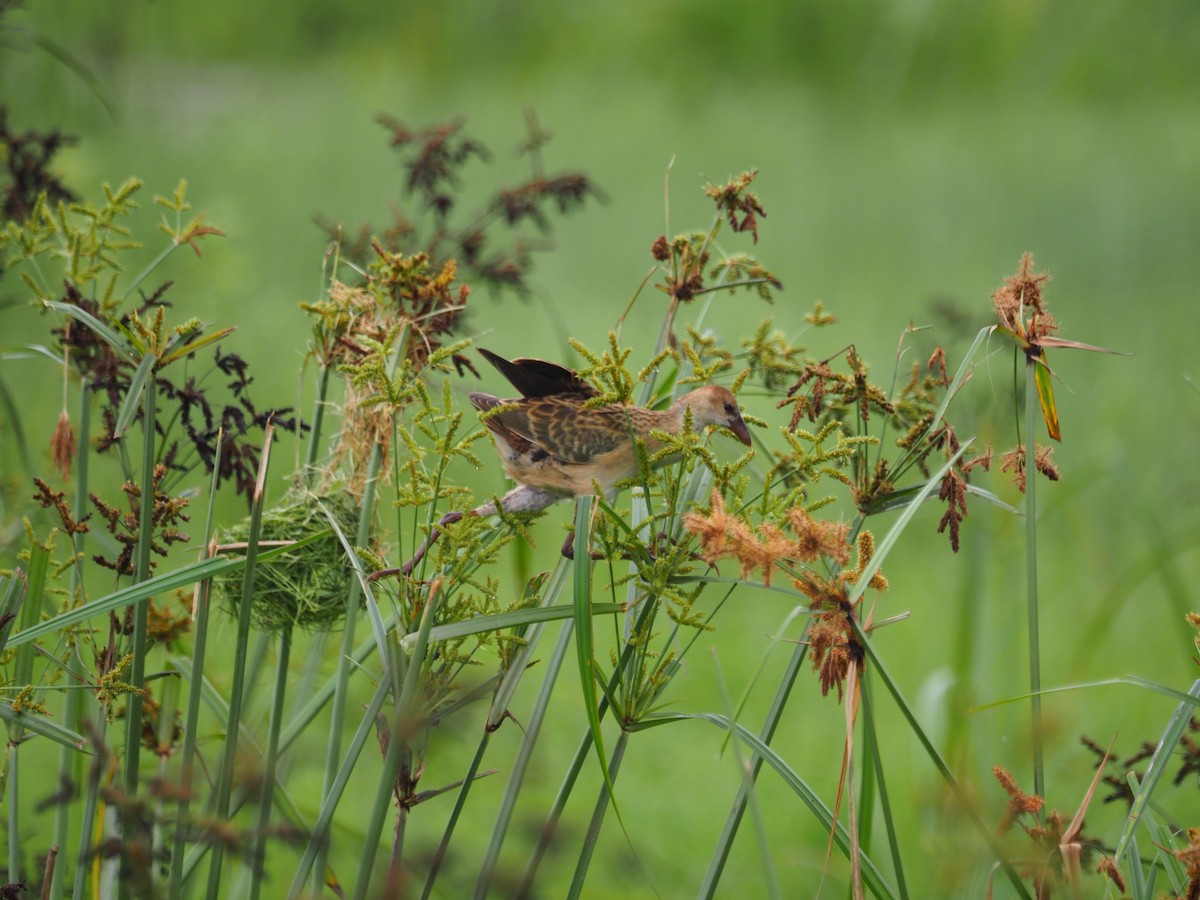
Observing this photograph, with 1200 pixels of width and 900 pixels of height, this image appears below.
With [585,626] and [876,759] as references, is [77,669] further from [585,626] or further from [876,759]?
[876,759]

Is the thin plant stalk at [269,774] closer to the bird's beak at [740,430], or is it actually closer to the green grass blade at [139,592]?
the green grass blade at [139,592]

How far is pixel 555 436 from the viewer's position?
3.28 feet

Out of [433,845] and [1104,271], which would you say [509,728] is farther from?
[1104,271]

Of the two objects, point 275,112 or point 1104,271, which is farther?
point 275,112

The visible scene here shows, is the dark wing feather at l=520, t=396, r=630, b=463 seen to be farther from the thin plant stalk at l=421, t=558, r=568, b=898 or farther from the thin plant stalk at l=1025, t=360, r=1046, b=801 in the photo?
the thin plant stalk at l=1025, t=360, r=1046, b=801

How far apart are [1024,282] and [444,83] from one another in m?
4.23

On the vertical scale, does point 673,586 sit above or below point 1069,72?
below

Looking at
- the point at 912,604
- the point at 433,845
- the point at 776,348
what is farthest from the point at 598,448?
the point at 912,604

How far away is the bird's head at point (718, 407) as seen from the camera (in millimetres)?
1071

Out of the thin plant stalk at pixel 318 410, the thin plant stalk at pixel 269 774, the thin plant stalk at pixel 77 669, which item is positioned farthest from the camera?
the thin plant stalk at pixel 318 410

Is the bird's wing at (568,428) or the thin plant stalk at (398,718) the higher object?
the bird's wing at (568,428)

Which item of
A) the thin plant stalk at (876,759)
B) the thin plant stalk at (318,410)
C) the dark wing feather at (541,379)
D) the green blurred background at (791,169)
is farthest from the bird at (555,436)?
the green blurred background at (791,169)

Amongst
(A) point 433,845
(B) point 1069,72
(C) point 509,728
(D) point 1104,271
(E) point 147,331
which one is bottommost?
(C) point 509,728

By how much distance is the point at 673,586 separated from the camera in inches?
31.0
